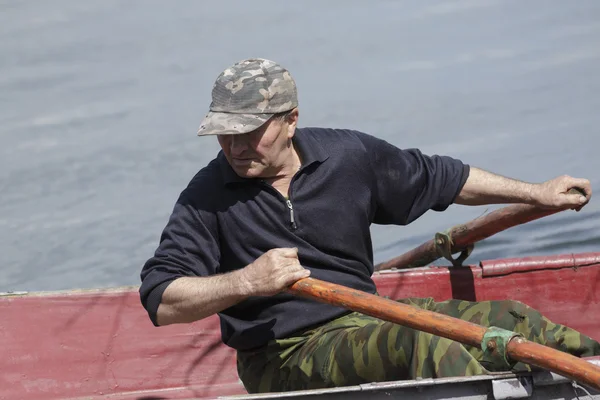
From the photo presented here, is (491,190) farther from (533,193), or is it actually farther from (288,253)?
(288,253)

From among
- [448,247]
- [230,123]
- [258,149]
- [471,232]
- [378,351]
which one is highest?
[230,123]

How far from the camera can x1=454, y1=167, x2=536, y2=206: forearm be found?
473cm

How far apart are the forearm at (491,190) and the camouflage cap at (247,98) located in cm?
86

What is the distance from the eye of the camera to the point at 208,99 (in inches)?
447

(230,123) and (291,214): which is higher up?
(230,123)

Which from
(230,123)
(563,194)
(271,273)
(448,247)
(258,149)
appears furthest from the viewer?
(448,247)

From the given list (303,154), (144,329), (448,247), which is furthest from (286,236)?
(144,329)

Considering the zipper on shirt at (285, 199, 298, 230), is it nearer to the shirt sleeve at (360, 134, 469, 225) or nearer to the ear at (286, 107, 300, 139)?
the ear at (286, 107, 300, 139)

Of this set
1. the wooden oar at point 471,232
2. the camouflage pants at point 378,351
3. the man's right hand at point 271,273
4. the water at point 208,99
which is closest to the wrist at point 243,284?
the man's right hand at point 271,273

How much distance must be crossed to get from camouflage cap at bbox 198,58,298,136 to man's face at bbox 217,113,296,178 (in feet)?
0.22

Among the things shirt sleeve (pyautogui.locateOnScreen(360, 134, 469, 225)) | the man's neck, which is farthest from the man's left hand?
the man's neck

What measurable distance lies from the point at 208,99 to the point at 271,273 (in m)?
7.53

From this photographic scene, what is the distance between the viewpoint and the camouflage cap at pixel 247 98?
13.9 feet

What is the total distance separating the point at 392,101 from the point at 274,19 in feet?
10.1
